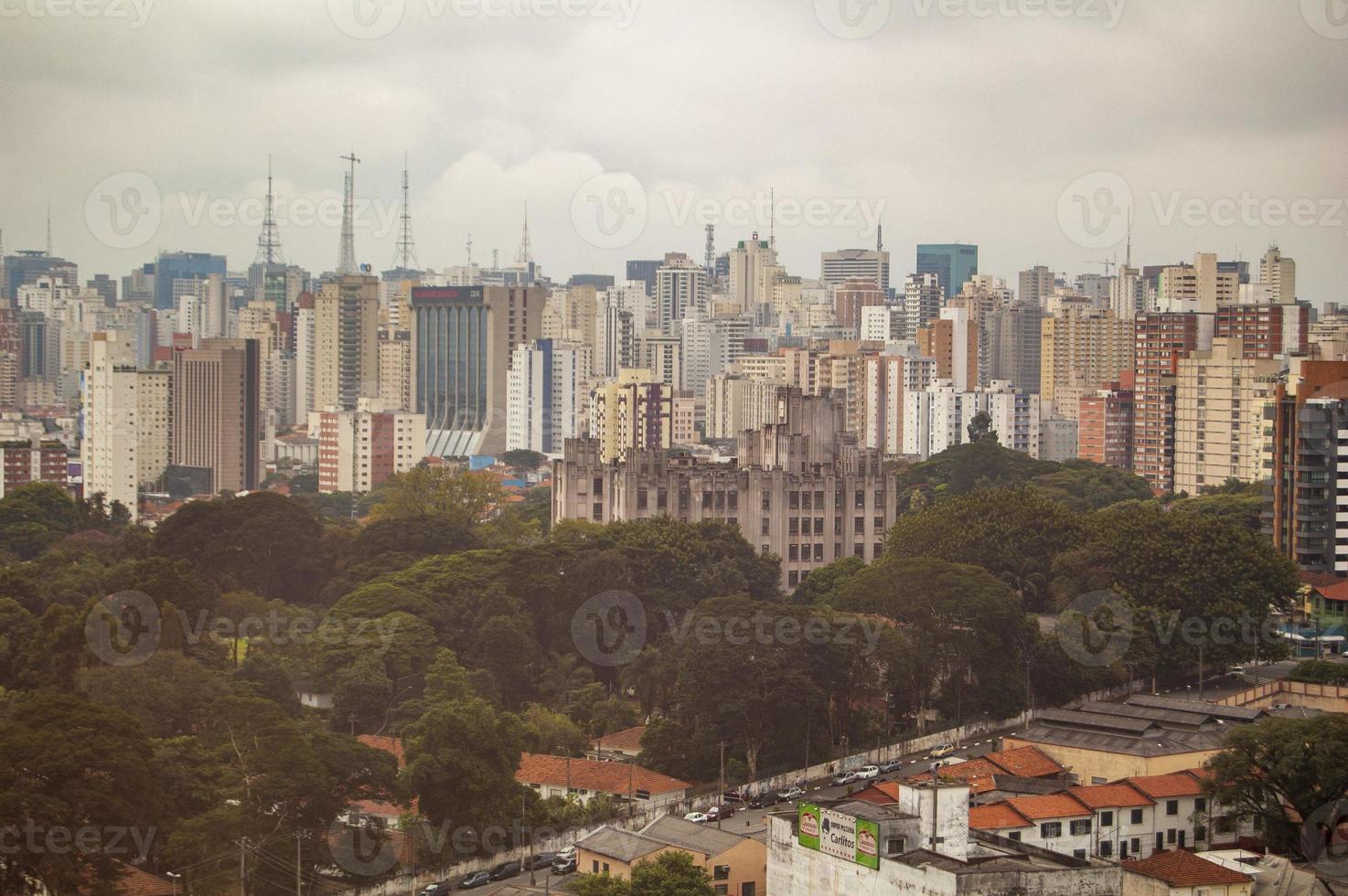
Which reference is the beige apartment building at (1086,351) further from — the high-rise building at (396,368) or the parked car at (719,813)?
the parked car at (719,813)

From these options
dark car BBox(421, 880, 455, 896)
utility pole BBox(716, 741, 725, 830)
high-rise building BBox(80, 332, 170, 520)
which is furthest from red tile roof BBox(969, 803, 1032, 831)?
high-rise building BBox(80, 332, 170, 520)

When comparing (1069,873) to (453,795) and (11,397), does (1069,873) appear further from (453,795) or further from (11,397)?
(11,397)

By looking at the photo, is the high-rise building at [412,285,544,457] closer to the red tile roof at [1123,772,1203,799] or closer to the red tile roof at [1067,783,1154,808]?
the red tile roof at [1123,772,1203,799]

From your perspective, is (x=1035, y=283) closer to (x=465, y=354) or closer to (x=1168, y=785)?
(x=465, y=354)

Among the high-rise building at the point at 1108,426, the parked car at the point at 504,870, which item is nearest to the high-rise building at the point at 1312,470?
the parked car at the point at 504,870

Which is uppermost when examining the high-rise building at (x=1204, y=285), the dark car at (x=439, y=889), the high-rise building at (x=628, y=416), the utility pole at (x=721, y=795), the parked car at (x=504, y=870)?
the high-rise building at (x=1204, y=285)

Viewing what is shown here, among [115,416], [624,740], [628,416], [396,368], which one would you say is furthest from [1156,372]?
[396,368]
